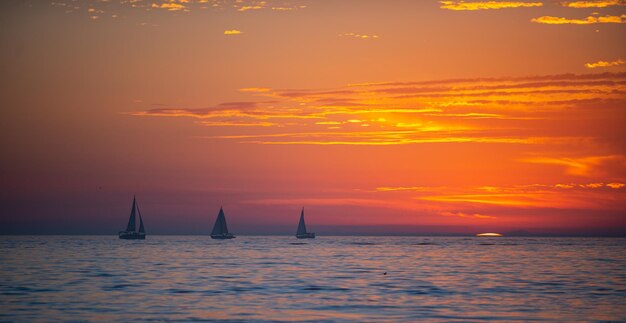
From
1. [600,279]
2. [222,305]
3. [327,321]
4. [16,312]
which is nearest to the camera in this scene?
[327,321]

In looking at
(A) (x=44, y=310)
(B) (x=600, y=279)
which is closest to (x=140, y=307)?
(A) (x=44, y=310)

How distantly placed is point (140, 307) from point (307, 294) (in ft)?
53.2

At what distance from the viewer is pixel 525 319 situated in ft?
180

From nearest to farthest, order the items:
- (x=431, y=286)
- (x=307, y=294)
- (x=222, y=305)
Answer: (x=222, y=305) < (x=307, y=294) < (x=431, y=286)

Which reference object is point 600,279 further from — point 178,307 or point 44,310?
point 44,310

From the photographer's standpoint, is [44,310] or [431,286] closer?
[44,310]

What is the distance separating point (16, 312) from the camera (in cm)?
5725

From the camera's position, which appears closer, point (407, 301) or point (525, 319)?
point (525, 319)

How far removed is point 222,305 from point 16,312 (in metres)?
14.3

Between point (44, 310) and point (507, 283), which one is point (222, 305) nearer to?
point (44, 310)

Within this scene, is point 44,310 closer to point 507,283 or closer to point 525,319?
point 525,319

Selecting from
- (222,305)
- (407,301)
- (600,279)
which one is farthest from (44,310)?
(600,279)

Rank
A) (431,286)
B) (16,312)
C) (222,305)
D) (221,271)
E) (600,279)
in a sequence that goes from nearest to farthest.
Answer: (16,312), (222,305), (431,286), (600,279), (221,271)

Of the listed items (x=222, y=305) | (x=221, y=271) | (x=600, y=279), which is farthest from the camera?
(x=221, y=271)
